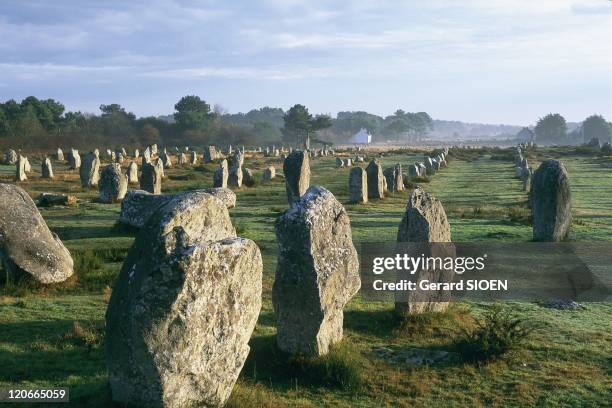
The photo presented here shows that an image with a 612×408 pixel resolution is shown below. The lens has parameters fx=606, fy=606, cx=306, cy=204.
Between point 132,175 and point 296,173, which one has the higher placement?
point 296,173

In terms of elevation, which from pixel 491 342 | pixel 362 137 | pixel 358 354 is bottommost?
pixel 358 354

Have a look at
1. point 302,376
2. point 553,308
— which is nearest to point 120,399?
point 302,376

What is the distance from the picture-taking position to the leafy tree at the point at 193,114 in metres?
98.6

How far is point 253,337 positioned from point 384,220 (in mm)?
12810

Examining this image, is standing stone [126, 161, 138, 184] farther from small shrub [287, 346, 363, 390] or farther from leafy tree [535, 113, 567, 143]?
leafy tree [535, 113, 567, 143]

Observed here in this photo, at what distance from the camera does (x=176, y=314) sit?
628 cm

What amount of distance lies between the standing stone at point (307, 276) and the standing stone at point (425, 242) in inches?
84.7

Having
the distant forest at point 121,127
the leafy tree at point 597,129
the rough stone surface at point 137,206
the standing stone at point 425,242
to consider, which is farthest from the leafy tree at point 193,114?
the leafy tree at point 597,129

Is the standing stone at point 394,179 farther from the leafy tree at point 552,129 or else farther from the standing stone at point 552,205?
the leafy tree at point 552,129

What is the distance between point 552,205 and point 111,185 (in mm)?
18143

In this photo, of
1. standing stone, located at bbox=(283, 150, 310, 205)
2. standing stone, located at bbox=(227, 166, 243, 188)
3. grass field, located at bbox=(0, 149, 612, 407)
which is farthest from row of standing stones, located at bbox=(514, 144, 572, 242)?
standing stone, located at bbox=(227, 166, 243, 188)

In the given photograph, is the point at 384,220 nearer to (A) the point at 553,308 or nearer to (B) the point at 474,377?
(A) the point at 553,308

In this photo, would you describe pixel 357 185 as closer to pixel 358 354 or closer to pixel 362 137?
pixel 358 354

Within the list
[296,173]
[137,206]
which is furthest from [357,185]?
[137,206]
